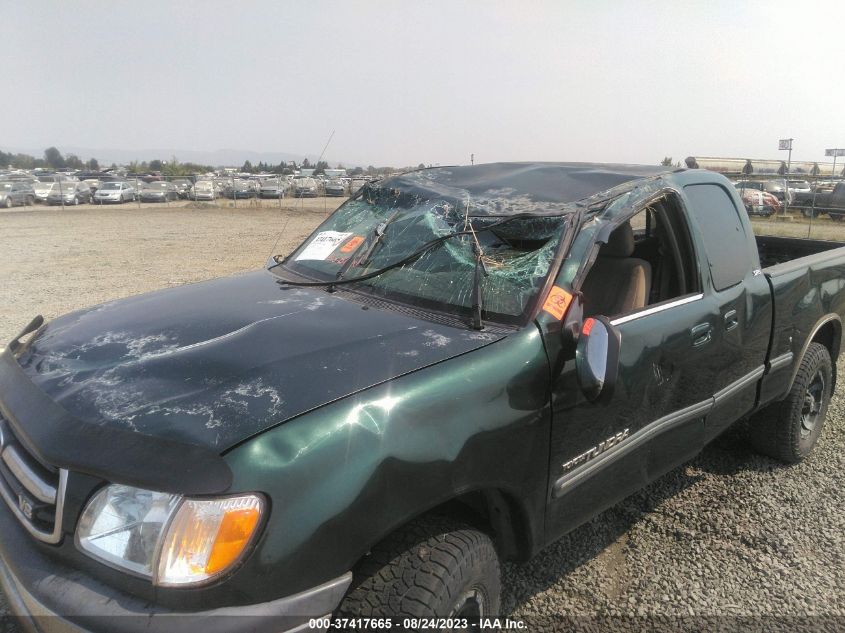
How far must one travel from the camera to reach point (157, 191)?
3519 cm

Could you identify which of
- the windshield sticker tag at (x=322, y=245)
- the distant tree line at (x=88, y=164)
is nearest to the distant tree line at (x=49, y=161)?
the distant tree line at (x=88, y=164)

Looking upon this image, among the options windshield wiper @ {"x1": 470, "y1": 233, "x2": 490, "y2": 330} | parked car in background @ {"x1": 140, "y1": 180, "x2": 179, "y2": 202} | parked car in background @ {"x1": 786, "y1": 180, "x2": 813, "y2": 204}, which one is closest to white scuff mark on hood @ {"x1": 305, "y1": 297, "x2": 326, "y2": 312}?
windshield wiper @ {"x1": 470, "y1": 233, "x2": 490, "y2": 330}

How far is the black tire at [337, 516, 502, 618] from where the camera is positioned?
1672 millimetres

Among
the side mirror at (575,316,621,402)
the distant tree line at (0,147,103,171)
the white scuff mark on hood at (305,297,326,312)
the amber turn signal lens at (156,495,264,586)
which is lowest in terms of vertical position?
the amber turn signal lens at (156,495,264,586)

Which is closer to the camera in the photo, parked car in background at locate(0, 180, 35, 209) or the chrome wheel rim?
the chrome wheel rim

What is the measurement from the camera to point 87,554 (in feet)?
5.07

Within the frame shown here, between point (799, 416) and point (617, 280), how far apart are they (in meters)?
1.82

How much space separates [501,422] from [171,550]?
99 centimetres

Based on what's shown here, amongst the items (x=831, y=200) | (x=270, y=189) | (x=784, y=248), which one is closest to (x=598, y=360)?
(x=784, y=248)

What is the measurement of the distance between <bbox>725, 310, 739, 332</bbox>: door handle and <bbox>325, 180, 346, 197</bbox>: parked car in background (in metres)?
38.9

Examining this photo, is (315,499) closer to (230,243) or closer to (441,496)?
(441,496)

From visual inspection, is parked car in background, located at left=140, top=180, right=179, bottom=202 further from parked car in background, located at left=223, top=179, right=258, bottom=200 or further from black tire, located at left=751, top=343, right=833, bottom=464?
black tire, located at left=751, top=343, right=833, bottom=464

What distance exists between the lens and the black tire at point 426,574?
1672 mm

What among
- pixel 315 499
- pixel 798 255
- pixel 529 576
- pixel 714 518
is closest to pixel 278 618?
pixel 315 499
